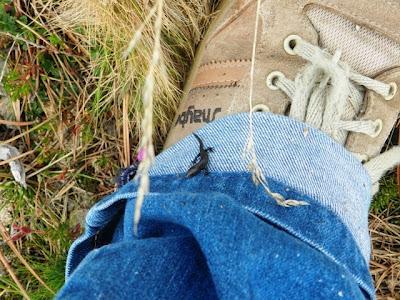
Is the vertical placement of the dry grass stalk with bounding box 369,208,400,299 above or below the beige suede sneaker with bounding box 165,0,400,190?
below

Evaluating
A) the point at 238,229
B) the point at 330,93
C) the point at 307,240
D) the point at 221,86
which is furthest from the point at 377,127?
the point at 238,229

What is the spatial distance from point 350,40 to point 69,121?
2.26 ft

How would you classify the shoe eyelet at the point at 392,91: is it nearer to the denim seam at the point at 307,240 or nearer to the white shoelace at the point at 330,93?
the white shoelace at the point at 330,93

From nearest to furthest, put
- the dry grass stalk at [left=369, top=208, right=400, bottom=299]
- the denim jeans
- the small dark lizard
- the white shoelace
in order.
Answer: the denim jeans < the small dark lizard < the white shoelace < the dry grass stalk at [left=369, top=208, right=400, bottom=299]

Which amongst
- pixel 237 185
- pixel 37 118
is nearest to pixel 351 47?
pixel 237 185

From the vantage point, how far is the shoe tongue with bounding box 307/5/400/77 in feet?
3.93

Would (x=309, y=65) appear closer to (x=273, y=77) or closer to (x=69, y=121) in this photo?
(x=273, y=77)

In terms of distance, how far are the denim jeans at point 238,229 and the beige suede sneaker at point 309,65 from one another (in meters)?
0.13

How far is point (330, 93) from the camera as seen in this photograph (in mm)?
1133

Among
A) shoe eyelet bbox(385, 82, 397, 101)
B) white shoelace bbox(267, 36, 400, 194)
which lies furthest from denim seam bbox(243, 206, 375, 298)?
shoe eyelet bbox(385, 82, 397, 101)

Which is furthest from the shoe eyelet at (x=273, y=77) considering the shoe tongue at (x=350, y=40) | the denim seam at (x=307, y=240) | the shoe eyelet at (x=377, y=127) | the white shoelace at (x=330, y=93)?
the denim seam at (x=307, y=240)

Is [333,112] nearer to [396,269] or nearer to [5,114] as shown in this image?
[396,269]

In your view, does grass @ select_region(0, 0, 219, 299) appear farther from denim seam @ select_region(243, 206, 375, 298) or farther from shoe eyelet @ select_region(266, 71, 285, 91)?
denim seam @ select_region(243, 206, 375, 298)

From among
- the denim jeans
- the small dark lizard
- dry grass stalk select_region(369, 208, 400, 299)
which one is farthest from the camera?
dry grass stalk select_region(369, 208, 400, 299)
